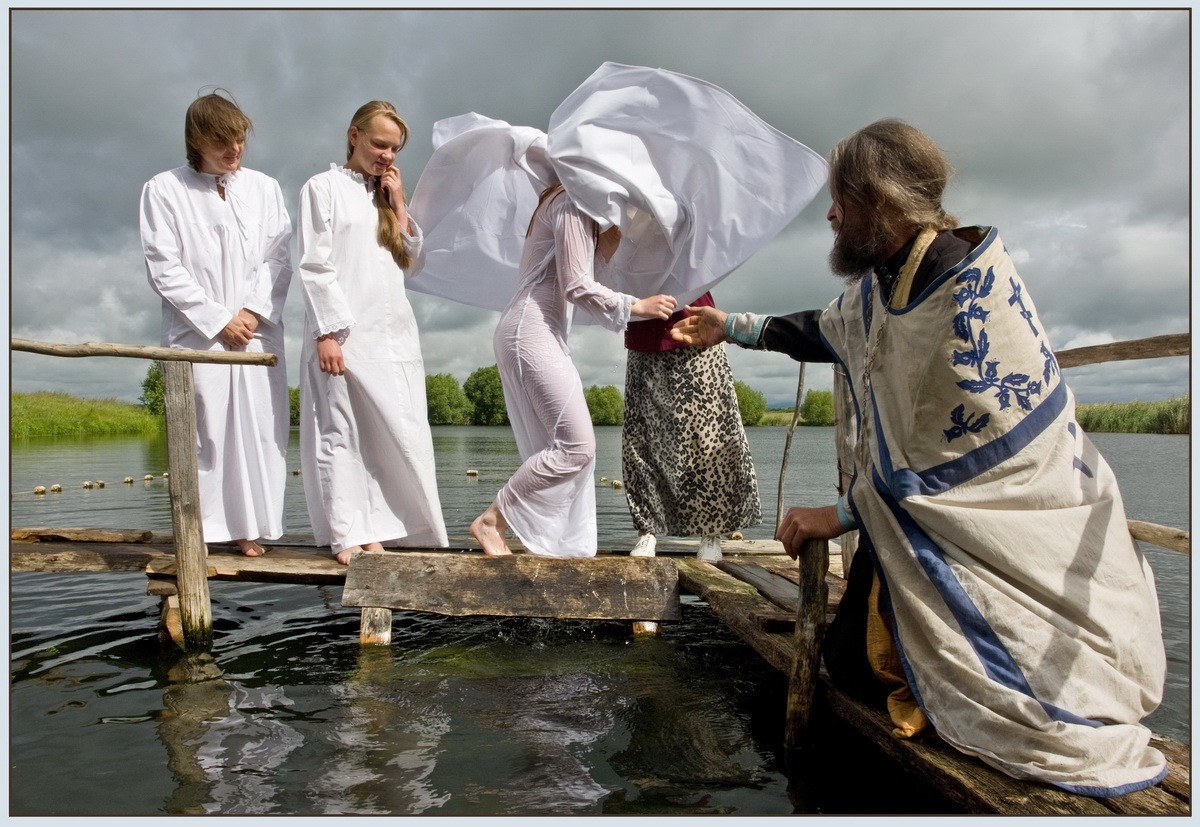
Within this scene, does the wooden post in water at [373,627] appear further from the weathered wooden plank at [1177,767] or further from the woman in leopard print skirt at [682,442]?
the weathered wooden plank at [1177,767]

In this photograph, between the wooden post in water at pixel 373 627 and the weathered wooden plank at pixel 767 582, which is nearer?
the weathered wooden plank at pixel 767 582

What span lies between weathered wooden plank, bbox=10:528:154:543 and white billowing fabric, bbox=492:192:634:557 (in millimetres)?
2750

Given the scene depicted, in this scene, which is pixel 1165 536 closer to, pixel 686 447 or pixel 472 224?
pixel 686 447

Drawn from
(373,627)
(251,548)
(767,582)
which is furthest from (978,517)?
(251,548)

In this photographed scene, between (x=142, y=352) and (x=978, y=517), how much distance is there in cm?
395

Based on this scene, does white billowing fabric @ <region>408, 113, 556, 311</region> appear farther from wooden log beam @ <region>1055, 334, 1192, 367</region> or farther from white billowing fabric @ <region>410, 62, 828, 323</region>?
wooden log beam @ <region>1055, 334, 1192, 367</region>

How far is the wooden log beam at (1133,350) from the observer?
306cm

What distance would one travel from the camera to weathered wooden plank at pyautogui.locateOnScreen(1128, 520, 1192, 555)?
2756mm

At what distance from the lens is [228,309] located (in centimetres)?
504

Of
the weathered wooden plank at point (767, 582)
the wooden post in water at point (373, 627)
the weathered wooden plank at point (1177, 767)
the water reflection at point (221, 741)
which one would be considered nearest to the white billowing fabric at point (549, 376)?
the wooden post in water at point (373, 627)

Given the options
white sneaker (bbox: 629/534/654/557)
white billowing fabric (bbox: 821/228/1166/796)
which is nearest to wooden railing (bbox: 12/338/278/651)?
white sneaker (bbox: 629/534/654/557)

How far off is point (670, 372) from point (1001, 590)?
9.35ft

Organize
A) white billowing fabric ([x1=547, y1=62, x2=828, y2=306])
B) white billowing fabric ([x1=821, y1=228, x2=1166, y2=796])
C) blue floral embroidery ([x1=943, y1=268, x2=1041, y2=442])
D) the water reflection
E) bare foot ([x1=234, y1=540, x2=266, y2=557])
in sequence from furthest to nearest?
bare foot ([x1=234, y1=540, x2=266, y2=557]) < white billowing fabric ([x1=547, y1=62, x2=828, y2=306]) < the water reflection < blue floral embroidery ([x1=943, y1=268, x2=1041, y2=442]) < white billowing fabric ([x1=821, y1=228, x2=1166, y2=796])

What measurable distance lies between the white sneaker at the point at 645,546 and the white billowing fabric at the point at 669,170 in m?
1.50
